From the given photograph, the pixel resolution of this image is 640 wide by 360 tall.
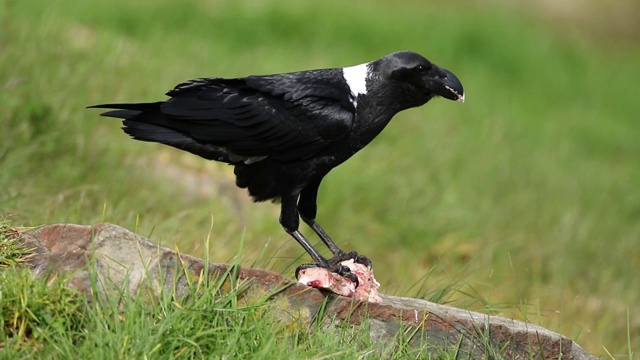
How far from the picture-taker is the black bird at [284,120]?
169 inches

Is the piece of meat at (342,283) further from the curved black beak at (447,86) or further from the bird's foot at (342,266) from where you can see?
the curved black beak at (447,86)

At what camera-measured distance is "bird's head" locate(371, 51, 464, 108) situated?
442 centimetres

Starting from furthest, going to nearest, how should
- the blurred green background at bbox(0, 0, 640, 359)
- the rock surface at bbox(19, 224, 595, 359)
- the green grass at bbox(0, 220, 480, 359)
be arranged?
the blurred green background at bbox(0, 0, 640, 359)
the rock surface at bbox(19, 224, 595, 359)
the green grass at bbox(0, 220, 480, 359)

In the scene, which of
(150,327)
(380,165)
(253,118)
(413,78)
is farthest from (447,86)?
(380,165)

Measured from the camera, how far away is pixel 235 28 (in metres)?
11.0

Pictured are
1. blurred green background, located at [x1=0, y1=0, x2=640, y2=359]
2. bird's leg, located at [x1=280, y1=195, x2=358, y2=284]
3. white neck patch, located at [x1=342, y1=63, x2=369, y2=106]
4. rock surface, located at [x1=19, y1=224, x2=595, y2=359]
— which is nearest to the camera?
Result: rock surface, located at [x1=19, y1=224, x2=595, y2=359]

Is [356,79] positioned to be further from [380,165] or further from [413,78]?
[380,165]

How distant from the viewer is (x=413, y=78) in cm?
444

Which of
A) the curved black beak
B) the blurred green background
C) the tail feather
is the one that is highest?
the curved black beak

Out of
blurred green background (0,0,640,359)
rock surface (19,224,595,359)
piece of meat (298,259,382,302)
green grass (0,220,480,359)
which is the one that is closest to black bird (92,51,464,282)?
piece of meat (298,259,382,302)

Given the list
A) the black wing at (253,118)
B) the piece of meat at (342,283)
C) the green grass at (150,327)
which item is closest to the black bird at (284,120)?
the black wing at (253,118)

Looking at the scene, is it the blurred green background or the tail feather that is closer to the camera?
the tail feather

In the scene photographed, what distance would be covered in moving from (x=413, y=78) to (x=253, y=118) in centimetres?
76

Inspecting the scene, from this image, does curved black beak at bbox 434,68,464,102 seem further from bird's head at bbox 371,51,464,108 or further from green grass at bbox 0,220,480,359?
green grass at bbox 0,220,480,359
